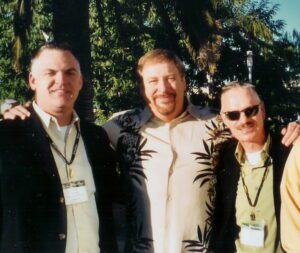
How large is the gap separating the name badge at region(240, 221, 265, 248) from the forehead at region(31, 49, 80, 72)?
170 cm

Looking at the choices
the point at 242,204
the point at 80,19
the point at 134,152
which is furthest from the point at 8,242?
the point at 80,19

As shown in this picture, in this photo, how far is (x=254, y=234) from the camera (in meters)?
3.08

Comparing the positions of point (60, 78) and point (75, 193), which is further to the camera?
point (60, 78)

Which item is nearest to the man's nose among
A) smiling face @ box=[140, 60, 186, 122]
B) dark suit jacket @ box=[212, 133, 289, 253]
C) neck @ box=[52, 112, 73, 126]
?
neck @ box=[52, 112, 73, 126]

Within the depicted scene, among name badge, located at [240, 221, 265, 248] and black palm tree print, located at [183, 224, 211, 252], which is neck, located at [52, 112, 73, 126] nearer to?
black palm tree print, located at [183, 224, 211, 252]

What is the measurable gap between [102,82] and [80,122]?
54.6 feet

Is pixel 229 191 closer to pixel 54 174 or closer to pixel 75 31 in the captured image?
pixel 54 174

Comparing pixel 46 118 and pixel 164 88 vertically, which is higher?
pixel 164 88

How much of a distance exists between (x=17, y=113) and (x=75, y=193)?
702 millimetres

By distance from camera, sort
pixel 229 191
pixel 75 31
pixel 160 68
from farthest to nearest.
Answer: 1. pixel 75 31
2. pixel 160 68
3. pixel 229 191

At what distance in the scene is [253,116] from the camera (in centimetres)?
332

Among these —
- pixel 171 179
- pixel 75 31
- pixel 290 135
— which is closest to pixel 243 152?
pixel 290 135

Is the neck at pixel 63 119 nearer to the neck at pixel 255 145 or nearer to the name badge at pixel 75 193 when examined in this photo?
the name badge at pixel 75 193

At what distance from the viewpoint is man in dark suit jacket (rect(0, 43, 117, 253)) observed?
3.00 meters
